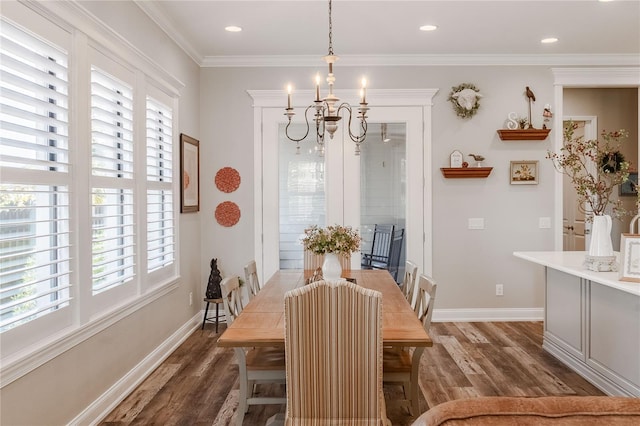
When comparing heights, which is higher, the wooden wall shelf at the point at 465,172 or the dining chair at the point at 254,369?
the wooden wall shelf at the point at 465,172

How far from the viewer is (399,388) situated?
317cm

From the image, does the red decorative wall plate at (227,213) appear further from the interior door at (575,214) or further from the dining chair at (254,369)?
the interior door at (575,214)

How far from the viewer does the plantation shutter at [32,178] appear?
6.55 ft

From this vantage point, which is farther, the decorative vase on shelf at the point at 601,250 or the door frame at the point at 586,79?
the door frame at the point at 586,79

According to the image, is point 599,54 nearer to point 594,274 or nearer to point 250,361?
point 594,274

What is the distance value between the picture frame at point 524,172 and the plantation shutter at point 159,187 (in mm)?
3474

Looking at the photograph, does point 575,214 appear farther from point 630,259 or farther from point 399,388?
point 399,388

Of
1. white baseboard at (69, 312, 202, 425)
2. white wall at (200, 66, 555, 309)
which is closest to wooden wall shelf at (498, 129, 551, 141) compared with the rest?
white wall at (200, 66, 555, 309)

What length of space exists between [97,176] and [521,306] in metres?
4.34

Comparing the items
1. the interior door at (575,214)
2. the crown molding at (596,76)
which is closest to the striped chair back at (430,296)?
the crown molding at (596,76)

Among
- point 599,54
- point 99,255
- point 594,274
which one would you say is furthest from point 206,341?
point 599,54

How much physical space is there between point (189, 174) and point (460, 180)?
9.20ft

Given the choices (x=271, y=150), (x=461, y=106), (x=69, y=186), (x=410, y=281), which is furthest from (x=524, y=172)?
(x=69, y=186)

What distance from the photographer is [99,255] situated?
2.81 m
